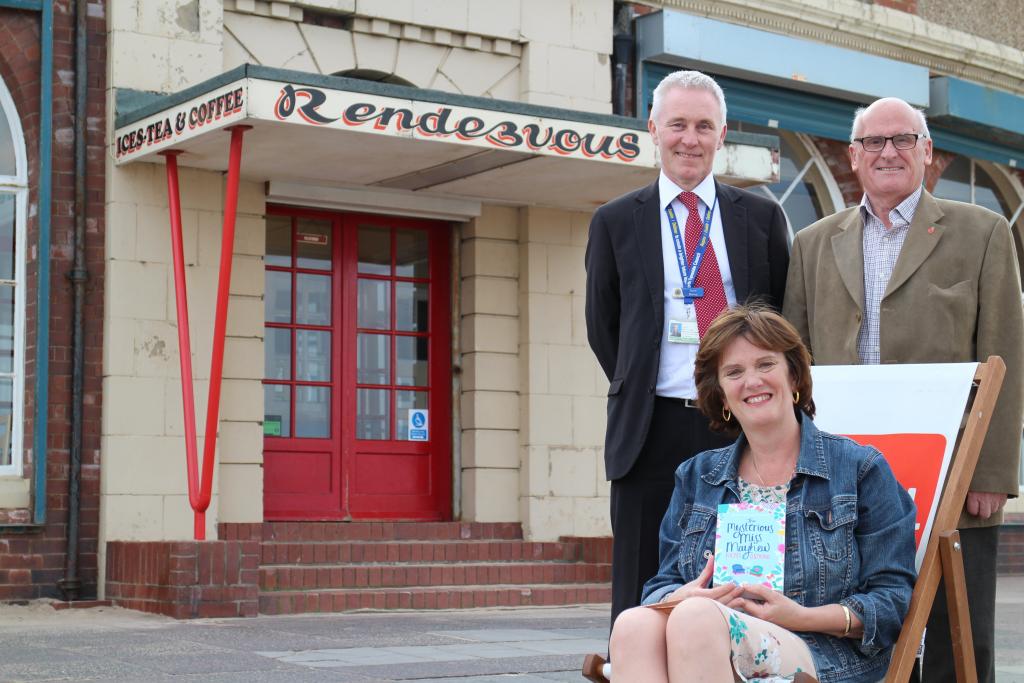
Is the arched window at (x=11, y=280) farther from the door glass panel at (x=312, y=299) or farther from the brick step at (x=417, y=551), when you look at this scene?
the door glass panel at (x=312, y=299)

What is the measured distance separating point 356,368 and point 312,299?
0.61 m

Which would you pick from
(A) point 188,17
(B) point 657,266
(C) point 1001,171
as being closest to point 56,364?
(A) point 188,17

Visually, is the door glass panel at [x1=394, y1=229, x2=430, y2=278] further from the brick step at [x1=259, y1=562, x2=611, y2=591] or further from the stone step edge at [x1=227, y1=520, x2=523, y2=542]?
the brick step at [x1=259, y1=562, x2=611, y2=591]

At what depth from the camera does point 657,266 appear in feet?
15.1

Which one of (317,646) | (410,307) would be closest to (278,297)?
(410,307)

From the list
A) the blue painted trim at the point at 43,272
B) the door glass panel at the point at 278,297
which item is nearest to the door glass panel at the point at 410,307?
the door glass panel at the point at 278,297

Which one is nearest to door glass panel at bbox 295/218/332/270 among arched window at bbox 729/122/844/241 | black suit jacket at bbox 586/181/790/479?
arched window at bbox 729/122/844/241

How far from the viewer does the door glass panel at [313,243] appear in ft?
38.2

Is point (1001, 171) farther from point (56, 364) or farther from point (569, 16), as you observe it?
point (56, 364)

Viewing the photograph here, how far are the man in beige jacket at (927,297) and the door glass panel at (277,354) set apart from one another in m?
7.31

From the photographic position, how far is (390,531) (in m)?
11.4

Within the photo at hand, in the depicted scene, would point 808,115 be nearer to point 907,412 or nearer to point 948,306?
point 948,306

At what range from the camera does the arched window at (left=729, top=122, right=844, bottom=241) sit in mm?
14586

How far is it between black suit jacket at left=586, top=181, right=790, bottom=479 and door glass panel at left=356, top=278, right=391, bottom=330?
23.5 feet
